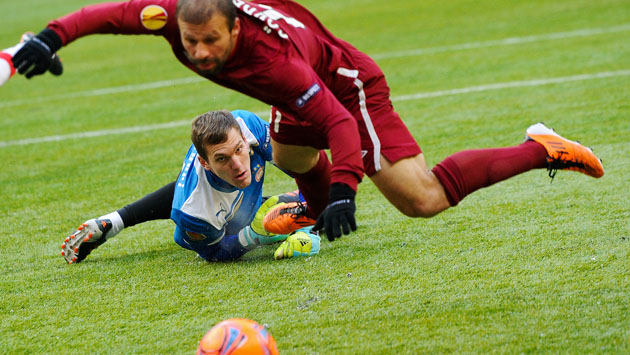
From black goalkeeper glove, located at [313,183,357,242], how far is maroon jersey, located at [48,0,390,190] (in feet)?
0.16

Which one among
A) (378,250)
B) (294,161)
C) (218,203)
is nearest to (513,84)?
(378,250)

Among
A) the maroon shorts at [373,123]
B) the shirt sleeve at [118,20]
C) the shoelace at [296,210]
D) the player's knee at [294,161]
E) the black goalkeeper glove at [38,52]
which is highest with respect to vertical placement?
the shirt sleeve at [118,20]

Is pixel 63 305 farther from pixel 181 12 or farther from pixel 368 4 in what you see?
pixel 368 4

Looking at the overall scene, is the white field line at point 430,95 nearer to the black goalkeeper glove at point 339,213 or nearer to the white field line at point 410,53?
the white field line at point 410,53

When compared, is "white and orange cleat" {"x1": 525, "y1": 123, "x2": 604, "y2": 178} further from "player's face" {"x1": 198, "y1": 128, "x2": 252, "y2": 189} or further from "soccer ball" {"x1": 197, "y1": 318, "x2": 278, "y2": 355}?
"soccer ball" {"x1": 197, "y1": 318, "x2": 278, "y2": 355}

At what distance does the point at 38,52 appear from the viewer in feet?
11.0

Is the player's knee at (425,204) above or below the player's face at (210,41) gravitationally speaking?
below

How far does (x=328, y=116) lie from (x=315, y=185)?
4.99 feet

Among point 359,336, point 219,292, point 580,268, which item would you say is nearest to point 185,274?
point 219,292

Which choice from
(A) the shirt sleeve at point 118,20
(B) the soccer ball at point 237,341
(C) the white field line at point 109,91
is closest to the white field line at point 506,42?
(C) the white field line at point 109,91

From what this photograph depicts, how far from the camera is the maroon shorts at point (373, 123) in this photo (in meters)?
3.89

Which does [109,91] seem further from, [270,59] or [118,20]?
[270,59]

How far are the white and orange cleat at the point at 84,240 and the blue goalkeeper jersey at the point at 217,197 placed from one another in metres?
0.53

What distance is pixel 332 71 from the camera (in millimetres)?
3885
